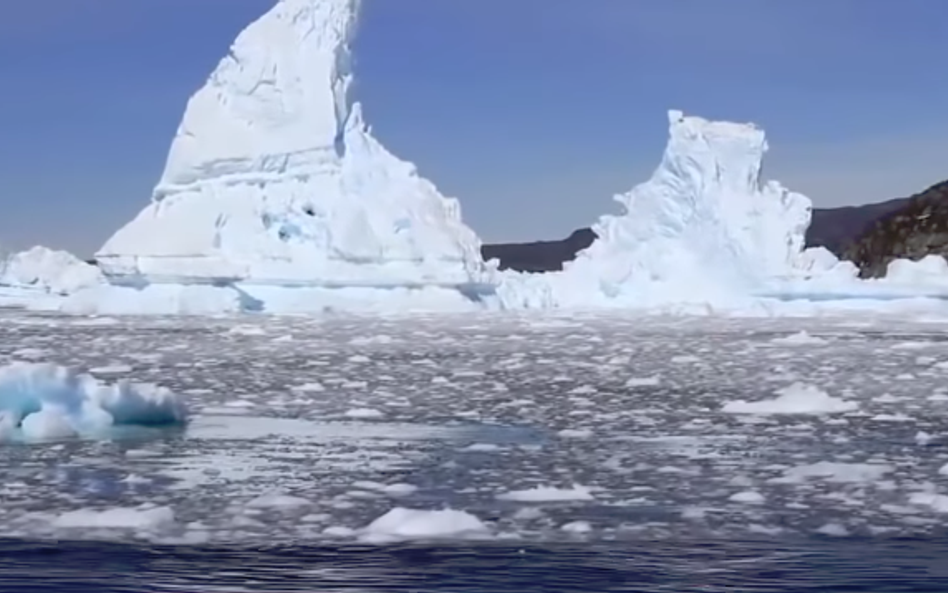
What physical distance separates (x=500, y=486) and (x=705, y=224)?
2198cm

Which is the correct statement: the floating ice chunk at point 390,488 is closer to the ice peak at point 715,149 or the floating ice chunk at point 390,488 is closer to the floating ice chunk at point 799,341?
the floating ice chunk at point 799,341

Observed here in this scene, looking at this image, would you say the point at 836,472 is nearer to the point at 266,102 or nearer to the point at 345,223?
the point at 345,223

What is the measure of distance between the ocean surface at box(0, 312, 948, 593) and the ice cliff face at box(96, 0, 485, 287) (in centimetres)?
1409

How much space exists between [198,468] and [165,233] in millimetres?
20665

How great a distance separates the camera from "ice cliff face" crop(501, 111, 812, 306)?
26.4m

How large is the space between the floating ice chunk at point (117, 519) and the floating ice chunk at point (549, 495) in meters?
1.24

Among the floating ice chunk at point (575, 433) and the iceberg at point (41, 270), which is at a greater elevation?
the iceberg at point (41, 270)

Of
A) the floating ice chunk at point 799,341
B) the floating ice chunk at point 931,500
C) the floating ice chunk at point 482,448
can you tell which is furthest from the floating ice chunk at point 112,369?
the floating ice chunk at point 931,500

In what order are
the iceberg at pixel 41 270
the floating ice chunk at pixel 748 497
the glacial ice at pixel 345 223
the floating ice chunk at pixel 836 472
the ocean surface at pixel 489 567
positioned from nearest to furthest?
the ocean surface at pixel 489 567 < the floating ice chunk at pixel 748 497 < the floating ice chunk at pixel 836 472 < the glacial ice at pixel 345 223 < the iceberg at pixel 41 270

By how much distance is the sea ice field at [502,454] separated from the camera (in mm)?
4312

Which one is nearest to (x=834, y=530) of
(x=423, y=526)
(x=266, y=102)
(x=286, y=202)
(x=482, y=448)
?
(x=423, y=526)

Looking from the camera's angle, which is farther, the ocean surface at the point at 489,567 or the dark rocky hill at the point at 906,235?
the dark rocky hill at the point at 906,235

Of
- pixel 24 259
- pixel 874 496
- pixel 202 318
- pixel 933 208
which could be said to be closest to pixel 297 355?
pixel 874 496

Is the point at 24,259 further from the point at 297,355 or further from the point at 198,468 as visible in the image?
the point at 198,468
